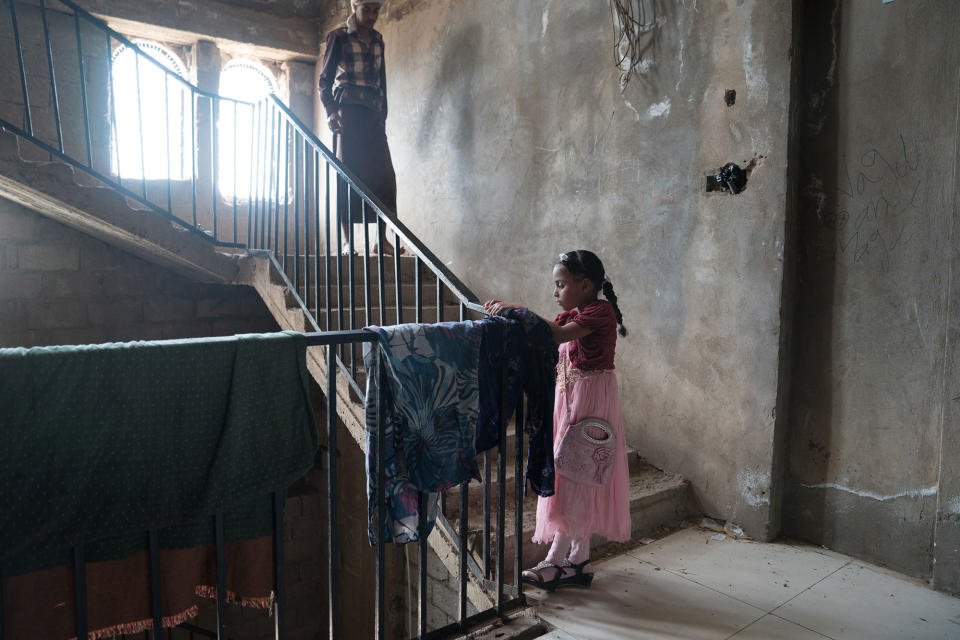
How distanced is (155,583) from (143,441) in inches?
14.3

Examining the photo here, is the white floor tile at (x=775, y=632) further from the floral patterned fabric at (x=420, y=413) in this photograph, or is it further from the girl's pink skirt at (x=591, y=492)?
the floral patterned fabric at (x=420, y=413)

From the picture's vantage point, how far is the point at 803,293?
10.1 ft

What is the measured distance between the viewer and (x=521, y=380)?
2156mm

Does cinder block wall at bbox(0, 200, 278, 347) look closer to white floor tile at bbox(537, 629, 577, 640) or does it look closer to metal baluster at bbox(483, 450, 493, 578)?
metal baluster at bbox(483, 450, 493, 578)

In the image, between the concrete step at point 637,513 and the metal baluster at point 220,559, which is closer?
the metal baluster at point 220,559

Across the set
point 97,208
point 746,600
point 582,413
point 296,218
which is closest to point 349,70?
point 296,218

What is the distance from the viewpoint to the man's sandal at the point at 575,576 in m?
2.54

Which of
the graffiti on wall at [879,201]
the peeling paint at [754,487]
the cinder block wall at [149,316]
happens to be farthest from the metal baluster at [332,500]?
the cinder block wall at [149,316]

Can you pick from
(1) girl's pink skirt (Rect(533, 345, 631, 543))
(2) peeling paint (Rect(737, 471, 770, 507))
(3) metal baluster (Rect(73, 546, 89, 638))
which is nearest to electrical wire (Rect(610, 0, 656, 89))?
(1) girl's pink skirt (Rect(533, 345, 631, 543))

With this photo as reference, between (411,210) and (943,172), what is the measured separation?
3845mm

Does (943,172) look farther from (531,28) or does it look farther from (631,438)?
(531,28)

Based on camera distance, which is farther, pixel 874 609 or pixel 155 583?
pixel 874 609

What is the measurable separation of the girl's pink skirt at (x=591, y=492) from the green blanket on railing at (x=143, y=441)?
3.83 ft

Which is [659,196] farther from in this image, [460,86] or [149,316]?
[149,316]
